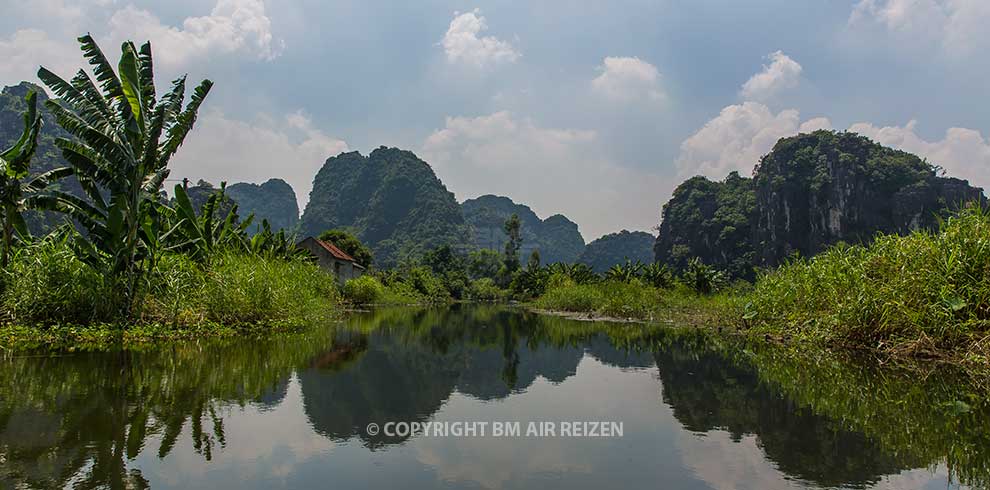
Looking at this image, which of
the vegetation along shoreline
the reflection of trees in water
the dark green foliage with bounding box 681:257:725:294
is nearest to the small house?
the vegetation along shoreline

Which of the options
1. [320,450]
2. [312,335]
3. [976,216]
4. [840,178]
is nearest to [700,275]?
[976,216]

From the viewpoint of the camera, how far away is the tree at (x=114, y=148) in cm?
1076

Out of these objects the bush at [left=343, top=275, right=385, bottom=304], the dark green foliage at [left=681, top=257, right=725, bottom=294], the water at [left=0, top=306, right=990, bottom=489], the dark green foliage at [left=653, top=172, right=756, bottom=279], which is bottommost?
the water at [left=0, top=306, right=990, bottom=489]

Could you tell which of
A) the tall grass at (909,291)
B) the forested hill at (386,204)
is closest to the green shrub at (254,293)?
the tall grass at (909,291)

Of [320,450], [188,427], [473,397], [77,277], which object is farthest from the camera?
[77,277]

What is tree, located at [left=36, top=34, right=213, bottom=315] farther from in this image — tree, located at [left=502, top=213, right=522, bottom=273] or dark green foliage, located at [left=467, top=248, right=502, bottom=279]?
dark green foliage, located at [left=467, top=248, right=502, bottom=279]

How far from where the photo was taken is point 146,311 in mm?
11258

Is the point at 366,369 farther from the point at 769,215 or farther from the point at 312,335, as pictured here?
the point at 769,215

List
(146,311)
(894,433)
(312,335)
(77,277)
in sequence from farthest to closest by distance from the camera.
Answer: (312,335) < (146,311) < (77,277) < (894,433)

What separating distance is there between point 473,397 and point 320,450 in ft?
8.25

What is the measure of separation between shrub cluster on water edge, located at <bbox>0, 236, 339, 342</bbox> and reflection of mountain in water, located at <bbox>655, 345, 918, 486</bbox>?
382 inches

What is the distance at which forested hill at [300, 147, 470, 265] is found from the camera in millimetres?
122625

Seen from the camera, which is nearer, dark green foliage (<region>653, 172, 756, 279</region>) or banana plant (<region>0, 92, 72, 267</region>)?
banana plant (<region>0, 92, 72, 267</region>)

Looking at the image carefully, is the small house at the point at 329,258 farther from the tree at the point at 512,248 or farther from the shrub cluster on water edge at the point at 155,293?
the tree at the point at 512,248
